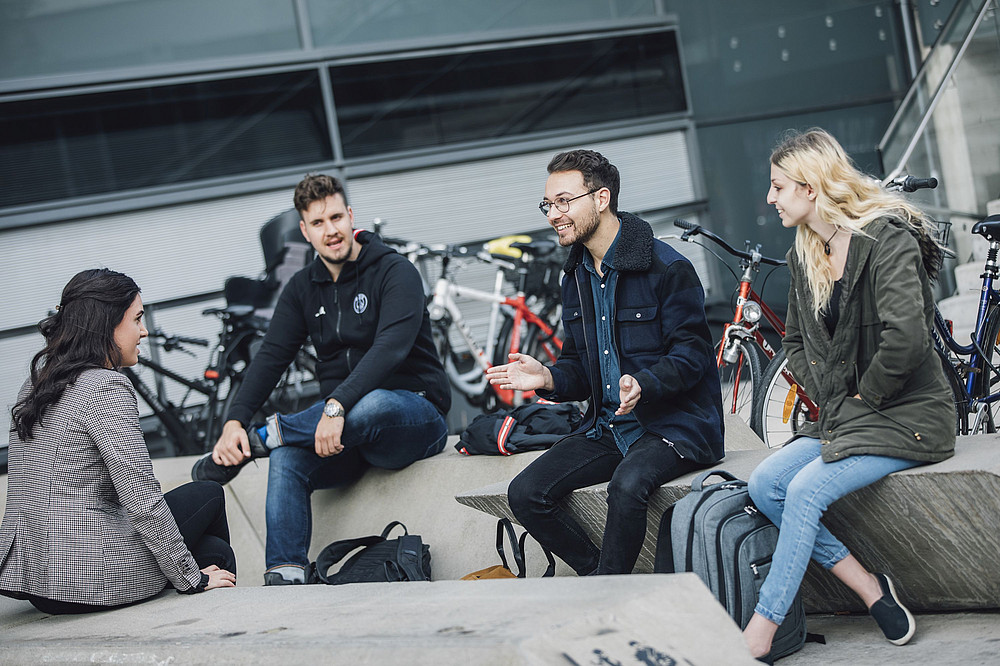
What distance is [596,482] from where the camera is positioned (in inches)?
138

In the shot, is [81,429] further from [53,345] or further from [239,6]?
[239,6]

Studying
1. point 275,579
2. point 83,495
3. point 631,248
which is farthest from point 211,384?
point 631,248

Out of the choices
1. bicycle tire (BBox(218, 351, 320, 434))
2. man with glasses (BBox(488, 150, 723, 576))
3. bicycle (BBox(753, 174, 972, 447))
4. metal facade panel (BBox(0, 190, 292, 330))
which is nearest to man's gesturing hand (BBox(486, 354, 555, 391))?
man with glasses (BBox(488, 150, 723, 576))

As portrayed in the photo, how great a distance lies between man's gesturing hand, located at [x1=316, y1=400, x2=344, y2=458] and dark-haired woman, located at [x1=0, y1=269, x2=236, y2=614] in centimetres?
99

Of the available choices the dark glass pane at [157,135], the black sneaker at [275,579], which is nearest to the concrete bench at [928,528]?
the black sneaker at [275,579]

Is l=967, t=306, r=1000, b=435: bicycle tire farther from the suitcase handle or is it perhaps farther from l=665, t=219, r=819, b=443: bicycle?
the suitcase handle

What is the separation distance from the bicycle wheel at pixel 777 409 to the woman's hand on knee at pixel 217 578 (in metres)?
2.50

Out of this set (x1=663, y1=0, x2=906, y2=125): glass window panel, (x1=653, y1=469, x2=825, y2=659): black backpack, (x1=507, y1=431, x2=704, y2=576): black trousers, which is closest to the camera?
(x1=653, y1=469, x2=825, y2=659): black backpack

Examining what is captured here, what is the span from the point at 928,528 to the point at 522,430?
1.93 meters

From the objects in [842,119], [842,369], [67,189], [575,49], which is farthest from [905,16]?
[67,189]

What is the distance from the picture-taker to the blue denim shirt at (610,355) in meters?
3.52

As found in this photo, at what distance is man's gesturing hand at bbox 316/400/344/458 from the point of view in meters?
4.14

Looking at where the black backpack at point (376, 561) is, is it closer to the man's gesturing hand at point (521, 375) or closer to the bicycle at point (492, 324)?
the man's gesturing hand at point (521, 375)

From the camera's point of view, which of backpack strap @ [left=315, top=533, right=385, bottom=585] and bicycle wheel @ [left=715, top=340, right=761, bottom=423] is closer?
backpack strap @ [left=315, top=533, right=385, bottom=585]
